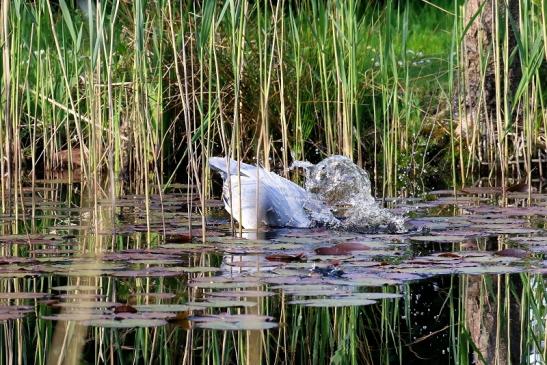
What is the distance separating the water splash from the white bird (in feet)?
0.12

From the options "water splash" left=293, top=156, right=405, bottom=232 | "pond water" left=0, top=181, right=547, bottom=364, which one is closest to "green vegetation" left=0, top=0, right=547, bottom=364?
"pond water" left=0, top=181, right=547, bottom=364

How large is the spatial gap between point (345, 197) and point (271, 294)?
218cm

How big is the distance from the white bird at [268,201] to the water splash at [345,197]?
4 cm

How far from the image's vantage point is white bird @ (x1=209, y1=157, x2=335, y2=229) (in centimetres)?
444

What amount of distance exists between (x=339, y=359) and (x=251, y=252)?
107 cm

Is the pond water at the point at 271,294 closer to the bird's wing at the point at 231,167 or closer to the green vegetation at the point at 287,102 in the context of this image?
the bird's wing at the point at 231,167

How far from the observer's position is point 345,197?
5164 mm

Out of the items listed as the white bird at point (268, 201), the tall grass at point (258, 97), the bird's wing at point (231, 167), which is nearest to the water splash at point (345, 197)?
the white bird at point (268, 201)

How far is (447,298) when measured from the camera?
10.6ft

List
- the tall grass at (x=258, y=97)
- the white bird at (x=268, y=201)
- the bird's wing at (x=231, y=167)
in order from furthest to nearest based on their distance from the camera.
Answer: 1. the tall grass at (x=258, y=97)
2. the bird's wing at (x=231, y=167)
3. the white bird at (x=268, y=201)

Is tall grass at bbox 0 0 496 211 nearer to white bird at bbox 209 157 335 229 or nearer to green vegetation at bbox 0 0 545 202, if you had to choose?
green vegetation at bbox 0 0 545 202

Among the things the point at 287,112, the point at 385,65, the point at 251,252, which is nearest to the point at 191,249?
the point at 251,252

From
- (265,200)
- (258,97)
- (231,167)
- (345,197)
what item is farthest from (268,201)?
(258,97)

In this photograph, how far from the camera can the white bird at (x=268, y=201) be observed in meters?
4.44
